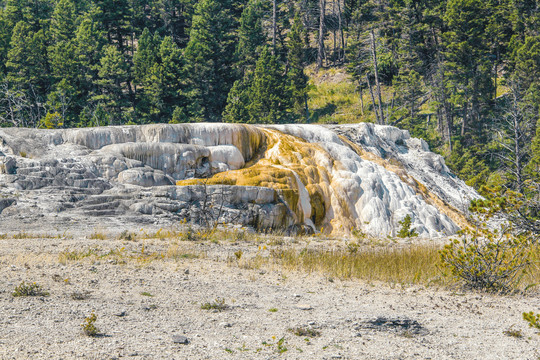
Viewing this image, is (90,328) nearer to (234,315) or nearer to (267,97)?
(234,315)

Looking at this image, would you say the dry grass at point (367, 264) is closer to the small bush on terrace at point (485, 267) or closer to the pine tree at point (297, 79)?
the small bush on terrace at point (485, 267)

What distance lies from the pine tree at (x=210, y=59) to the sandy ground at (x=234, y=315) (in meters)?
35.2

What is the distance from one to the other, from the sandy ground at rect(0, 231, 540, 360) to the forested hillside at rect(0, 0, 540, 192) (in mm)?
29831

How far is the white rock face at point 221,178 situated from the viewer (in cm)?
1566

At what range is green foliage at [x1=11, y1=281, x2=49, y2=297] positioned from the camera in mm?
7029

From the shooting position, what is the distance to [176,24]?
6156 centimetres

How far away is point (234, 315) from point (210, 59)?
1631 inches

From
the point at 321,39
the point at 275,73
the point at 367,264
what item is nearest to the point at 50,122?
the point at 275,73

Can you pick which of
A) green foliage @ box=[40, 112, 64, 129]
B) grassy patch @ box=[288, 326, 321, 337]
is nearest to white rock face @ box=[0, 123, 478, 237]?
grassy patch @ box=[288, 326, 321, 337]

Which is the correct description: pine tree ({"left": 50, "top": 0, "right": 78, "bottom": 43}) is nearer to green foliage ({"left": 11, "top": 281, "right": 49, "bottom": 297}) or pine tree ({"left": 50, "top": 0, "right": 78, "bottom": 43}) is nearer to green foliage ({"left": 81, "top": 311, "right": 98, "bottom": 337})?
green foliage ({"left": 11, "top": 281, "right": 49, "bottom": 297})

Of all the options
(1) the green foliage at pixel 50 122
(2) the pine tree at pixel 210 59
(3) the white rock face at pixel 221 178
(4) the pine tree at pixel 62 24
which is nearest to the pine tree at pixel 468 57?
(2) the pine tree at pixel 210 59

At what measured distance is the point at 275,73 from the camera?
42.4 metres

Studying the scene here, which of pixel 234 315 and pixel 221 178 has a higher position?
pixel 221 178

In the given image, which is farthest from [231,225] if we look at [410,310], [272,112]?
[272,112]
